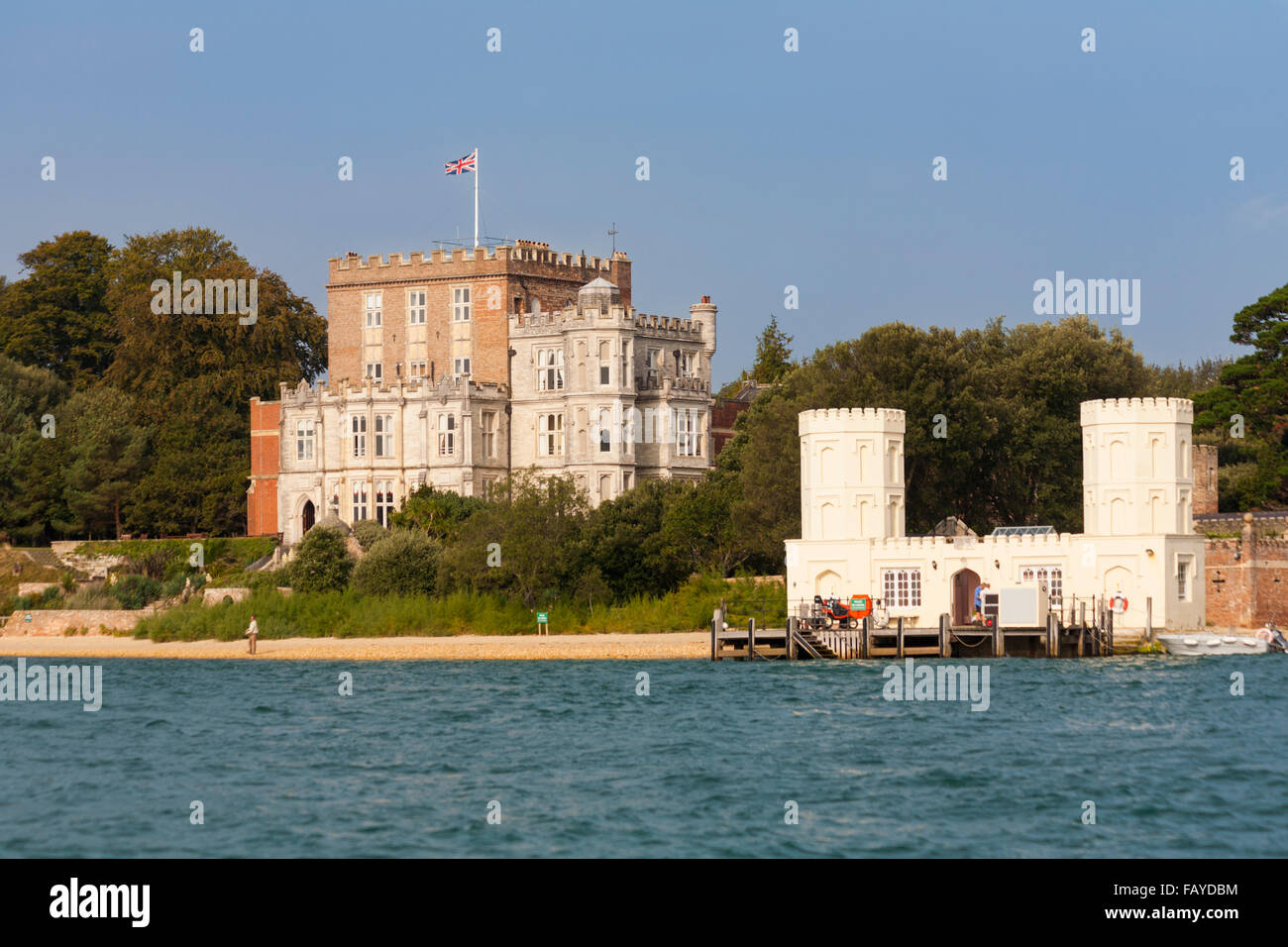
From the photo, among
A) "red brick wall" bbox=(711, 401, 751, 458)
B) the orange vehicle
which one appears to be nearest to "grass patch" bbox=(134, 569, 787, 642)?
the orange vehicle

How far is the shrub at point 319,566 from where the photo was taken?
62188mm

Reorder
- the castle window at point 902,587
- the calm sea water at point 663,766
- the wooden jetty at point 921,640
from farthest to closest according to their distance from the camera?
the castle window at point 902,587, the wooden jetty at point 921,640, the calm sea water at point 663,766

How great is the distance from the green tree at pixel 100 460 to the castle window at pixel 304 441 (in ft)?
22.1

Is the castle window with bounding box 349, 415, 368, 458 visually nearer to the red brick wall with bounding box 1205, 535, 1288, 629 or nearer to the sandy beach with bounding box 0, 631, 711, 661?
the sandy beach with bounding box 0, 631, 711, 661

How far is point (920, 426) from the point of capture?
193ft

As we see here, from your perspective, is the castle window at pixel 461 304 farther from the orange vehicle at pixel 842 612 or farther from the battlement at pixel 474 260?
the orange vehicle at pixel 842 612

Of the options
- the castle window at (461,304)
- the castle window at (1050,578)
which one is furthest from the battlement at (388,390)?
the castle window at (1050,578)

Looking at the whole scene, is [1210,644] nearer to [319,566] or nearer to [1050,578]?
[1050,578]

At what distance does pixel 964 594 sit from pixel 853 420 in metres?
6.08

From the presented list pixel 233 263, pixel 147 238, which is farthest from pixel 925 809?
pixel 147 238

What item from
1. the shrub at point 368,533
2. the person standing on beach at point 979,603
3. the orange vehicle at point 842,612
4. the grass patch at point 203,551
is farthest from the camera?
the grass patch at point 203,551
